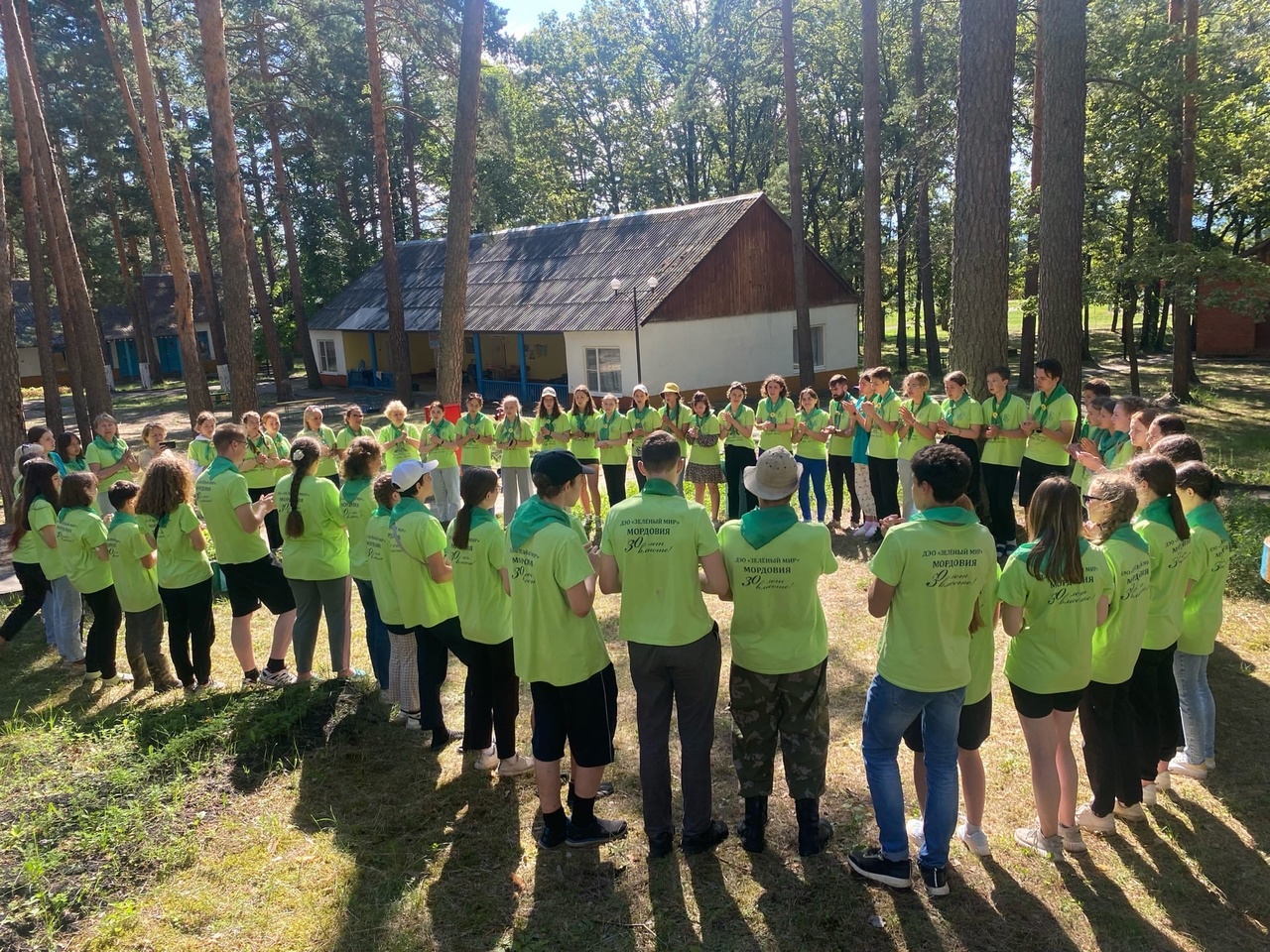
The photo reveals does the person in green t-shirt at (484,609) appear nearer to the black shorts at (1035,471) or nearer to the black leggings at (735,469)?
the black shorts at (1035,471)

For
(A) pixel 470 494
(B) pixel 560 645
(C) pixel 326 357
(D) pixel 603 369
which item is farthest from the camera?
(C) pixel 326 357

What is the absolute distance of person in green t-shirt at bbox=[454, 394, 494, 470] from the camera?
9.97m

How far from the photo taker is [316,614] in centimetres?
588

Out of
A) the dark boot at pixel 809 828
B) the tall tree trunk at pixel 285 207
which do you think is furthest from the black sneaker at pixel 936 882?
the tall tree trunk at pixel 285 207

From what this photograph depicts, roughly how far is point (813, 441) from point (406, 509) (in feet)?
18.9

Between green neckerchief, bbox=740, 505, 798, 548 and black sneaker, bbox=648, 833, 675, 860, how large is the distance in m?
1.42

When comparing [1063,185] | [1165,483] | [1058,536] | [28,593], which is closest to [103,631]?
[28,593]

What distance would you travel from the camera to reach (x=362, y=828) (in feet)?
14.1

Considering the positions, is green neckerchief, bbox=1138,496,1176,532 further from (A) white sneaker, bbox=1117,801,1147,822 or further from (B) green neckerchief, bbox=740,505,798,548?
(B) green neckerchief, bbox=740,505,798,548

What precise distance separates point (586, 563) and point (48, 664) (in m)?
5.93

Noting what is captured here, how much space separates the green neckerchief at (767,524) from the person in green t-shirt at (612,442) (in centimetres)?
641

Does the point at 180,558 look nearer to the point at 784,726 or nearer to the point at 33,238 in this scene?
the point at 784,726

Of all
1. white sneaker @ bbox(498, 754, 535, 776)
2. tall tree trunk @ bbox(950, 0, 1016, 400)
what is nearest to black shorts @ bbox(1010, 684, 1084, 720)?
white sneaker @ bbox(498, 754, 535, 776)

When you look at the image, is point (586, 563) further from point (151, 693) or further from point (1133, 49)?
point (1133, 49)
